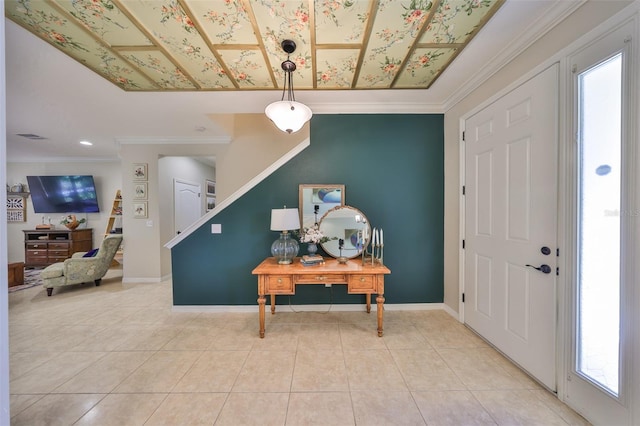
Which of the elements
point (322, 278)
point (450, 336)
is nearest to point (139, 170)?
point (322, 278)

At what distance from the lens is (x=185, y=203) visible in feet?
16.3

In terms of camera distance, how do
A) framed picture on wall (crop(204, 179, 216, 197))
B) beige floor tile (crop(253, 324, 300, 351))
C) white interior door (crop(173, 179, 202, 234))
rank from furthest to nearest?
framed picture on wall (crop(204, 179, 216, 197)) < white interior door (crop(173, 179, 202, 234)) < beige floor tile (crop(253, 324, 300, 351))

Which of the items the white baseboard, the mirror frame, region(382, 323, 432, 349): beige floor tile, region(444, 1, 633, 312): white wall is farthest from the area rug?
region(444, 1, 633, 312): white wall

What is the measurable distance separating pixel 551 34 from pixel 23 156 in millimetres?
9193

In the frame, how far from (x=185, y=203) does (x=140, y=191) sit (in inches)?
33.6

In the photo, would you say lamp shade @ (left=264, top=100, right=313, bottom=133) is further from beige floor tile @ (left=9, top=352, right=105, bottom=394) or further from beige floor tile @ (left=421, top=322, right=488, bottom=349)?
beige floor tile @ (left=9, top=352, right=105, bottom=394)

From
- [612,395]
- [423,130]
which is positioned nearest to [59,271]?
[423,130]

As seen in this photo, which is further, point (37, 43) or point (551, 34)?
point (37, 43)

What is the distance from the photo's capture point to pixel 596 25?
4.42 feet

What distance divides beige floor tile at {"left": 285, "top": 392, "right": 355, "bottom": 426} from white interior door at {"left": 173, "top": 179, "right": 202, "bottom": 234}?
4.30 metres

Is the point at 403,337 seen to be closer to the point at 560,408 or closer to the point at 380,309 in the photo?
the point at 380,309

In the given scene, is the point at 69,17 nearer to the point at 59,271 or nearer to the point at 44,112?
the point at 44,112

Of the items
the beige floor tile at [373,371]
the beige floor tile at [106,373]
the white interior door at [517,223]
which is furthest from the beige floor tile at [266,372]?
the white interior door at [517,223]

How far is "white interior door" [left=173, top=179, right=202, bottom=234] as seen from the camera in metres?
4.68
